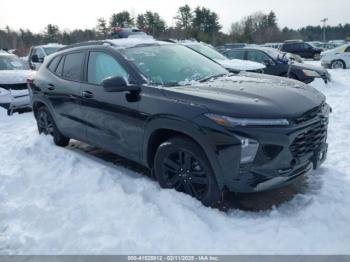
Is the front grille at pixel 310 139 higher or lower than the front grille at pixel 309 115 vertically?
lower

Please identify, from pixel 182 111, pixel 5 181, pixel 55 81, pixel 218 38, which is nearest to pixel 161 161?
pixel 182 111

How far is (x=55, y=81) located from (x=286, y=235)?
4046mm

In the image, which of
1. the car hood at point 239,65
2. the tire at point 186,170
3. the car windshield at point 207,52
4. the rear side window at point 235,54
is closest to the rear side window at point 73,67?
the tire at point 186,170

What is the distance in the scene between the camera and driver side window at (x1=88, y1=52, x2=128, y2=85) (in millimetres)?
4289

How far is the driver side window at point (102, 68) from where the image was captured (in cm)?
429

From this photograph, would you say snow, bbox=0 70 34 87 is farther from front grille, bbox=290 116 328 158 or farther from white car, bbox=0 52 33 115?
front grille, bbox=290 116 328 158

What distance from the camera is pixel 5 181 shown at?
14.9 ft

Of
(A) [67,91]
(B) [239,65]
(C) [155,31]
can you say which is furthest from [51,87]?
(C) [155,31]

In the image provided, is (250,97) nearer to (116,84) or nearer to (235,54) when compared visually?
(116,84)

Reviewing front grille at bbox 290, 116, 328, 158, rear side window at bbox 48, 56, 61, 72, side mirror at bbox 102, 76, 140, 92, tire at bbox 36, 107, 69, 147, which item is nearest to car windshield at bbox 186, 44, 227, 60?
rear side window at bbox 48, 56, 61, 72

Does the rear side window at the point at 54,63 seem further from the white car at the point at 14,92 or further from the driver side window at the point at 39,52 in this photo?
the driver side window at the point at 39,52

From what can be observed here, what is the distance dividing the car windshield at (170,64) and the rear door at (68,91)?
3.29 feet

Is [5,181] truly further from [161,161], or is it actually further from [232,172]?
[232,172]

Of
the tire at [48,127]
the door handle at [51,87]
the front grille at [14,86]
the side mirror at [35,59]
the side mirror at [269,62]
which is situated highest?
the door handle at [51,87]
